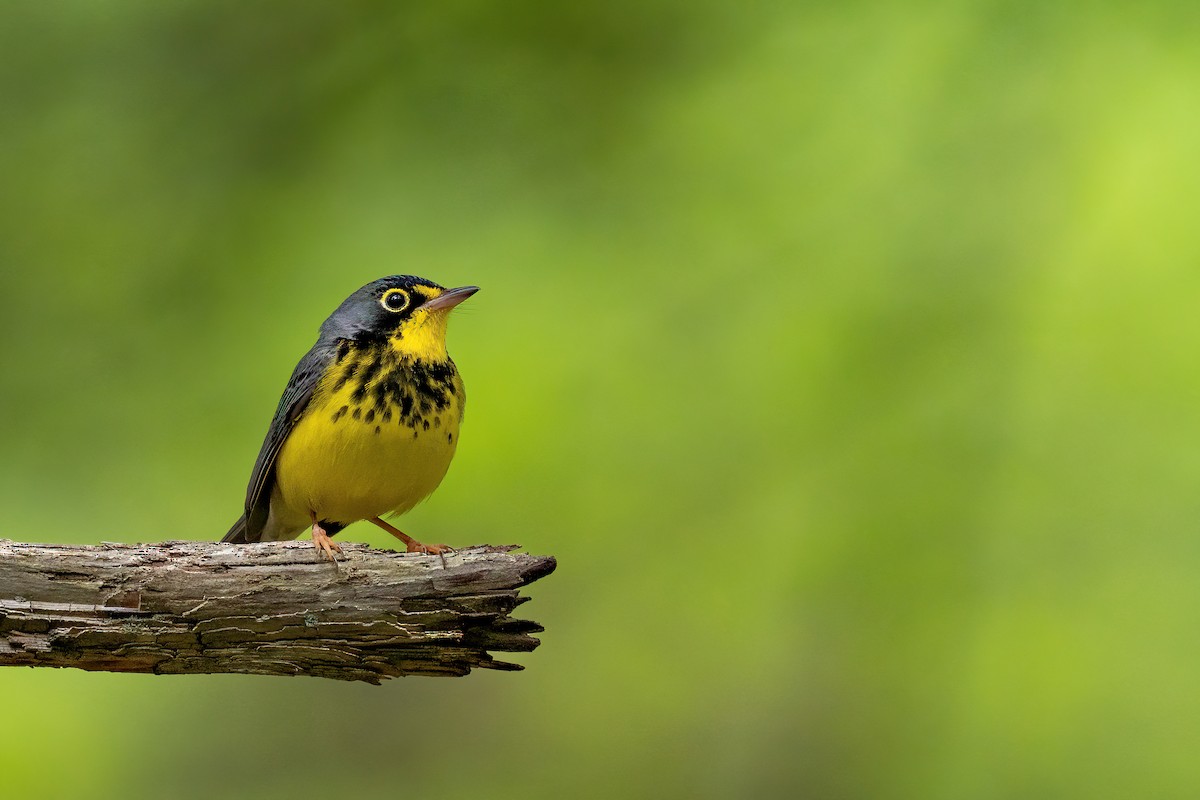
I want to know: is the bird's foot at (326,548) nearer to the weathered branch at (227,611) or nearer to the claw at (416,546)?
the weathered branch at (227,611)

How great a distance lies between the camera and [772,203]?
364 inches

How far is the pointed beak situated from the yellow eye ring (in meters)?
0.10

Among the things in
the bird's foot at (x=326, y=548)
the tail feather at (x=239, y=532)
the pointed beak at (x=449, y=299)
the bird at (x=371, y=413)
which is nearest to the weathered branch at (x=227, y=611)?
the bird's foot at (x=326, y=548)

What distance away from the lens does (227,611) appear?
14.1ft

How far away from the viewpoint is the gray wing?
18.4ft

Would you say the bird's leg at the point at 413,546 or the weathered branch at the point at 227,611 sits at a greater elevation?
the bird's leg at the point at 413,546

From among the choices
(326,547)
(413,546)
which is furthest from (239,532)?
(326,547)

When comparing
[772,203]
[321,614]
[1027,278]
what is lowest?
[321,614]

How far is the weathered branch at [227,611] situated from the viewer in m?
4.27

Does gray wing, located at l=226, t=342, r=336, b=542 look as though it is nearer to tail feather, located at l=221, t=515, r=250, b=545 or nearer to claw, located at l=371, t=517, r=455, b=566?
tail feather, located at l=221, t=515, r=250, b=545

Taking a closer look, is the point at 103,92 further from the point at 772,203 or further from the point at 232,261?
the point at 772,203

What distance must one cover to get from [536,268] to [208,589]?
188 inches

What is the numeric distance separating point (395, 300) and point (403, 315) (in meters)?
0.09

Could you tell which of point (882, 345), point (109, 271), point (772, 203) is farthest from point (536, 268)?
point (109, 271)
